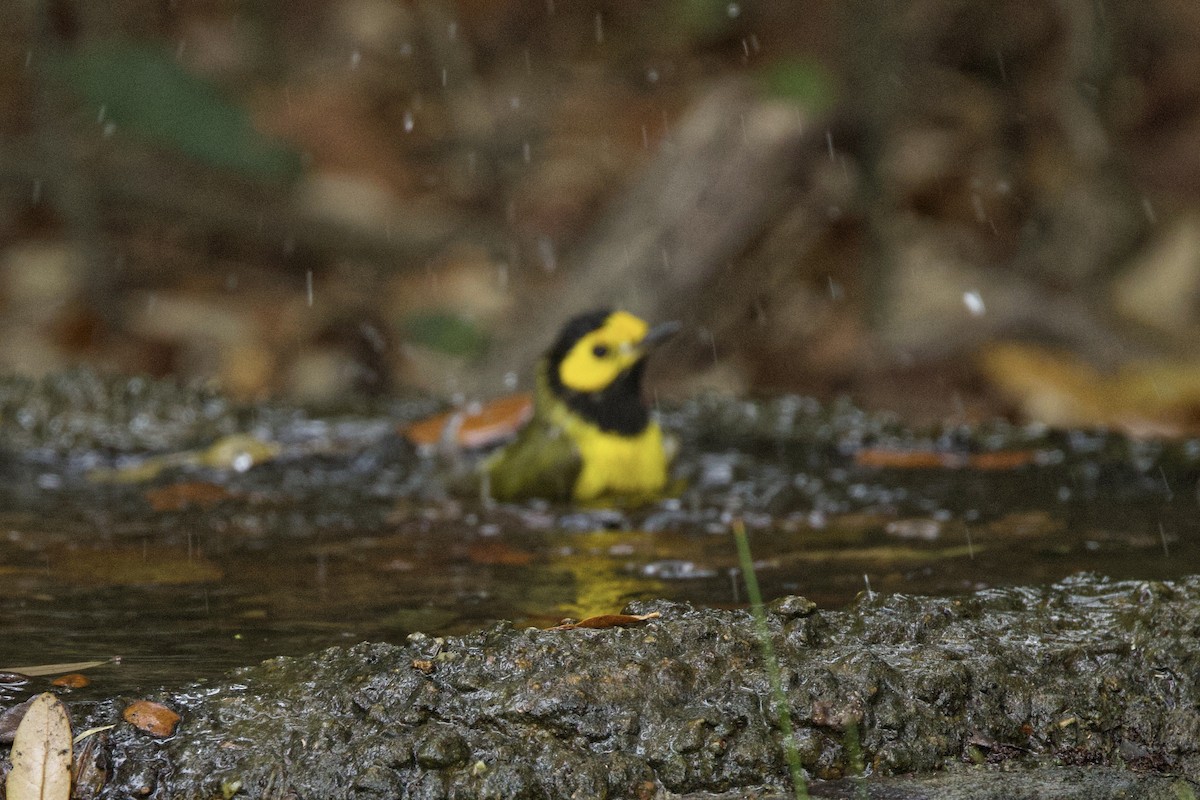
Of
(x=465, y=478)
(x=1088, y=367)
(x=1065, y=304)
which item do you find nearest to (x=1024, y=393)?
(x=1088, y=367)

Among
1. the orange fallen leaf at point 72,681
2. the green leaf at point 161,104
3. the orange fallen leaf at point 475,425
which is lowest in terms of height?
the orange fallen leaf at point 72,681

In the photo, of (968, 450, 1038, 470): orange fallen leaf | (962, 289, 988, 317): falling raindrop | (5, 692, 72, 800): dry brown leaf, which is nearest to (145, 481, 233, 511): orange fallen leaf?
(5, 692, 72, 800): dry brown leaf

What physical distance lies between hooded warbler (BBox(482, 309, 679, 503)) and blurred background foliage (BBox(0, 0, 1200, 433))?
1.26m

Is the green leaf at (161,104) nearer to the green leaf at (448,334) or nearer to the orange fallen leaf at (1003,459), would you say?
the green leaf at (448,334)

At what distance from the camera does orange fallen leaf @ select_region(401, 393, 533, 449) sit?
14.0 ft

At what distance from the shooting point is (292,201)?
25.5ft

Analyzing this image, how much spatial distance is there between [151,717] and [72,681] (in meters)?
0.18

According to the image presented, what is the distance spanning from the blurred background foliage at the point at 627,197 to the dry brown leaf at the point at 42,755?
4.13 meters

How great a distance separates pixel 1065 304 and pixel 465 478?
3.92 meters

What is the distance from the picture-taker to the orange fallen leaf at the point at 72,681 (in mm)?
1916

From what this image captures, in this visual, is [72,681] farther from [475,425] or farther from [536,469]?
[475,425]

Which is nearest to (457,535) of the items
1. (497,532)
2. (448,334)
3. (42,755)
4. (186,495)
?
(497,532)

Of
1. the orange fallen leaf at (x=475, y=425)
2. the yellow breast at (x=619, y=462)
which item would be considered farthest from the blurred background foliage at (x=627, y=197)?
the yellow breast at (x=619, y=462)

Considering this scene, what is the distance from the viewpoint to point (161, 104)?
22.1 feet
